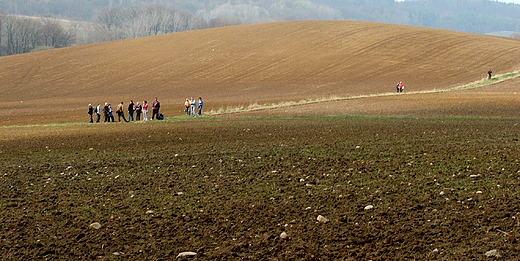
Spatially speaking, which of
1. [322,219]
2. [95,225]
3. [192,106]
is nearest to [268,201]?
[322,219]

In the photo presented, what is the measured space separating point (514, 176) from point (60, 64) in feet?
247

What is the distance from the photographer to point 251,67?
66.9 metres

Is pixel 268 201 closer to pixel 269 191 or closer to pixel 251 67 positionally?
pixel 269 191

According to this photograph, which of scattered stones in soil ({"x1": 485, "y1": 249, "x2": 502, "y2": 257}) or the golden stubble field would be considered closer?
scattered stones in soil ({"x1": 485, "y1": 249, "x2": 502, "y2": 257})

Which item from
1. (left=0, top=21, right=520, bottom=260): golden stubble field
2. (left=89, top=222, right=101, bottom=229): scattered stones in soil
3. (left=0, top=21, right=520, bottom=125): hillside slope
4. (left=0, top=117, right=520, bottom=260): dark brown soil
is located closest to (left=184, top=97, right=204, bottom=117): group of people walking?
(left=0, top=21, right=520, bottom=260): golden stubble field

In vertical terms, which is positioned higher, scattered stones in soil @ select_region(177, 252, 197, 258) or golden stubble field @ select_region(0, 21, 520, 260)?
golden stubble field @ select_region(0, 21, 520, 260)

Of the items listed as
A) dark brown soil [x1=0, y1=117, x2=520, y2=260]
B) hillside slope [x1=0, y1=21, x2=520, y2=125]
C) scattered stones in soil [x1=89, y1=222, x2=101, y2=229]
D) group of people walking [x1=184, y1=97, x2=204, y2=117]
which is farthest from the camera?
hillside slope [x1=0, y1=21, x2=520, y2=125]

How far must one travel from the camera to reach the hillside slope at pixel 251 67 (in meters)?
52.7

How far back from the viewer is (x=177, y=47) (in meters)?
81.3

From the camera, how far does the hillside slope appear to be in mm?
52688

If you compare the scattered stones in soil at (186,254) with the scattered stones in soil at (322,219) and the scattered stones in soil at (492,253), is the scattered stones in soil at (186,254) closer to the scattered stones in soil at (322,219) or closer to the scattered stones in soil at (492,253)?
the scattered stones in soil at (322,219)

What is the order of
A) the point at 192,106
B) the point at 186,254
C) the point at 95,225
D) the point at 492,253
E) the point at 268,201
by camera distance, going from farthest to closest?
the point at 192,106 → the point at 268,201 → the point at 95,225 → the point at 186,254 → the point at 492,253

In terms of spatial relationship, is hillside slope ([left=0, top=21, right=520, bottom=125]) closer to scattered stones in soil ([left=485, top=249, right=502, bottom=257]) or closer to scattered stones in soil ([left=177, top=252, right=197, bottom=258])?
scattered stones in soil ([left=177, top=252, right=197, bottom=258])

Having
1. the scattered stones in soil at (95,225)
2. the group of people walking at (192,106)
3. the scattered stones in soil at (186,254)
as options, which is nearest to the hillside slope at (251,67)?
the group of people walking at (192,106)
